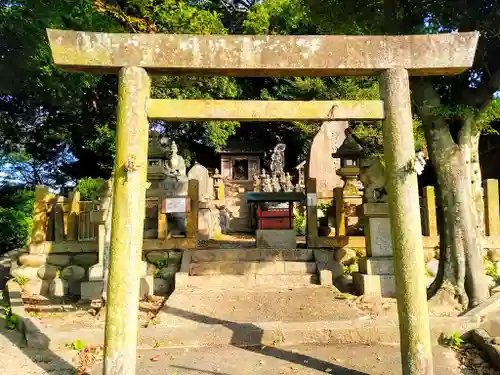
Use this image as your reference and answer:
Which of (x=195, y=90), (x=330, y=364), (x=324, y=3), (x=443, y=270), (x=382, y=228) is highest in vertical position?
(x=195, y=90)

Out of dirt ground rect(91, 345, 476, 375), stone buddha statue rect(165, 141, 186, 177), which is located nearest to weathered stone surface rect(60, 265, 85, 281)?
stone buddha statue rect(165, 141, 186, 177)

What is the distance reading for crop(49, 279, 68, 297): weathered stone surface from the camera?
893 cm

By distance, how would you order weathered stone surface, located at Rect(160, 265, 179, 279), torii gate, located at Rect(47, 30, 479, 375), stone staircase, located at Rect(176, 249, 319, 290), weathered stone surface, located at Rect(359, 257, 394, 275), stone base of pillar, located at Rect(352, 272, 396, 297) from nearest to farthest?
torii gate, located at Rect(47, 30, 479, 375) → stone base of pillar, located at Rect(352, 272, 396, 297) → weathered stone surface, located at Rect(359, 257, 394, 275) → stone staircase, located at Rect(176, 249, 319, 290) → weathered stone surface, located at Rect(160, 265, 179, 279)

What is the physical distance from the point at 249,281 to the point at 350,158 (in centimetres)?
422

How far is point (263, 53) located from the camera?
4211 millimetres

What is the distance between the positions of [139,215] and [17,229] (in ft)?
39.4

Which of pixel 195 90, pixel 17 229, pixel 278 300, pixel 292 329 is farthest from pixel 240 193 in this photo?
pixel 292 329

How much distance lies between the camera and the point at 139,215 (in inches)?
163

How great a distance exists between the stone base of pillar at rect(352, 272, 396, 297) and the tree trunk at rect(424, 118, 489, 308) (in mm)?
935

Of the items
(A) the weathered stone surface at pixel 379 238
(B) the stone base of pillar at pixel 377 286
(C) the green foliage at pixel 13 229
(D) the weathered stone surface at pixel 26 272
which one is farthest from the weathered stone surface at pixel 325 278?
(C) the green foliage at pixel 13 229

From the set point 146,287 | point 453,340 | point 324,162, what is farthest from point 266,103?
point 324,162

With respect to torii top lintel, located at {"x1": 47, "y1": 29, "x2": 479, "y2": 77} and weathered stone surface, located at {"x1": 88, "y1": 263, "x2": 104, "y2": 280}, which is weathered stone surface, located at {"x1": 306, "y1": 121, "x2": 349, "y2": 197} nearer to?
weathered stone surface, located at {"x1": 88, "y1": 263, "x2": 104, "y2": 280}

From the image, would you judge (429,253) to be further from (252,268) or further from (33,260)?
(33,260)

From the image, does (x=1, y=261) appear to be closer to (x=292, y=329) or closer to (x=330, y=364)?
(x=292, y=329)
